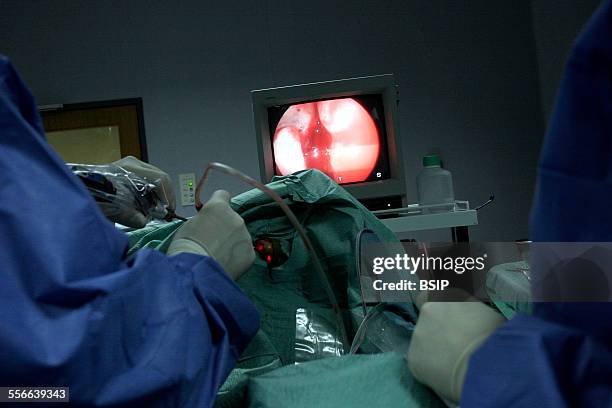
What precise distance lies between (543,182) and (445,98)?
3.18 meters

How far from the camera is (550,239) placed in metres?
0.40

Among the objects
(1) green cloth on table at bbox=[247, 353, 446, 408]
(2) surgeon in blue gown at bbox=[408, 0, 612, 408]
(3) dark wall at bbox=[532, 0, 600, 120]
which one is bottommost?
(1) green cloth on table at bbox=[247, 353, 446, 408]

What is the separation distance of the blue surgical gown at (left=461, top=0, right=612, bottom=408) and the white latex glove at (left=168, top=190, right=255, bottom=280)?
1.48 feet

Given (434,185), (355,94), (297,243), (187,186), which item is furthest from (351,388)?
(187,186)

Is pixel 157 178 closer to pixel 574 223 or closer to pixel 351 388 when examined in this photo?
pixel 351 388

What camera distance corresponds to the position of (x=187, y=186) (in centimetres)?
341

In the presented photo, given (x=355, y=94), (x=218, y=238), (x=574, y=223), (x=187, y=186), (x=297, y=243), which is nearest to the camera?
(x=574, y=223)

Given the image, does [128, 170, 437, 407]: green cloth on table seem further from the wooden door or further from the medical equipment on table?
the wooden door

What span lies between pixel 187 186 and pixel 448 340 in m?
3.02

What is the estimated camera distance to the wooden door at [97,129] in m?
3.43

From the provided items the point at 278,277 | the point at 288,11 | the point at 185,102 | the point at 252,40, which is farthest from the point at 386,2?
the point at 278,277

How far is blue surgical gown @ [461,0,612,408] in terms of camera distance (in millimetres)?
361

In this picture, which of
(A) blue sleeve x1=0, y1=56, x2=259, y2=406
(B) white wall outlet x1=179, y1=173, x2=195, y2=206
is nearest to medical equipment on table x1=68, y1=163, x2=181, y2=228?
(A) blue sleeve x1=0, y1=56, x2=259, y2=406

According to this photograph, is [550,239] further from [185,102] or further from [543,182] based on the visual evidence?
[185,102]
